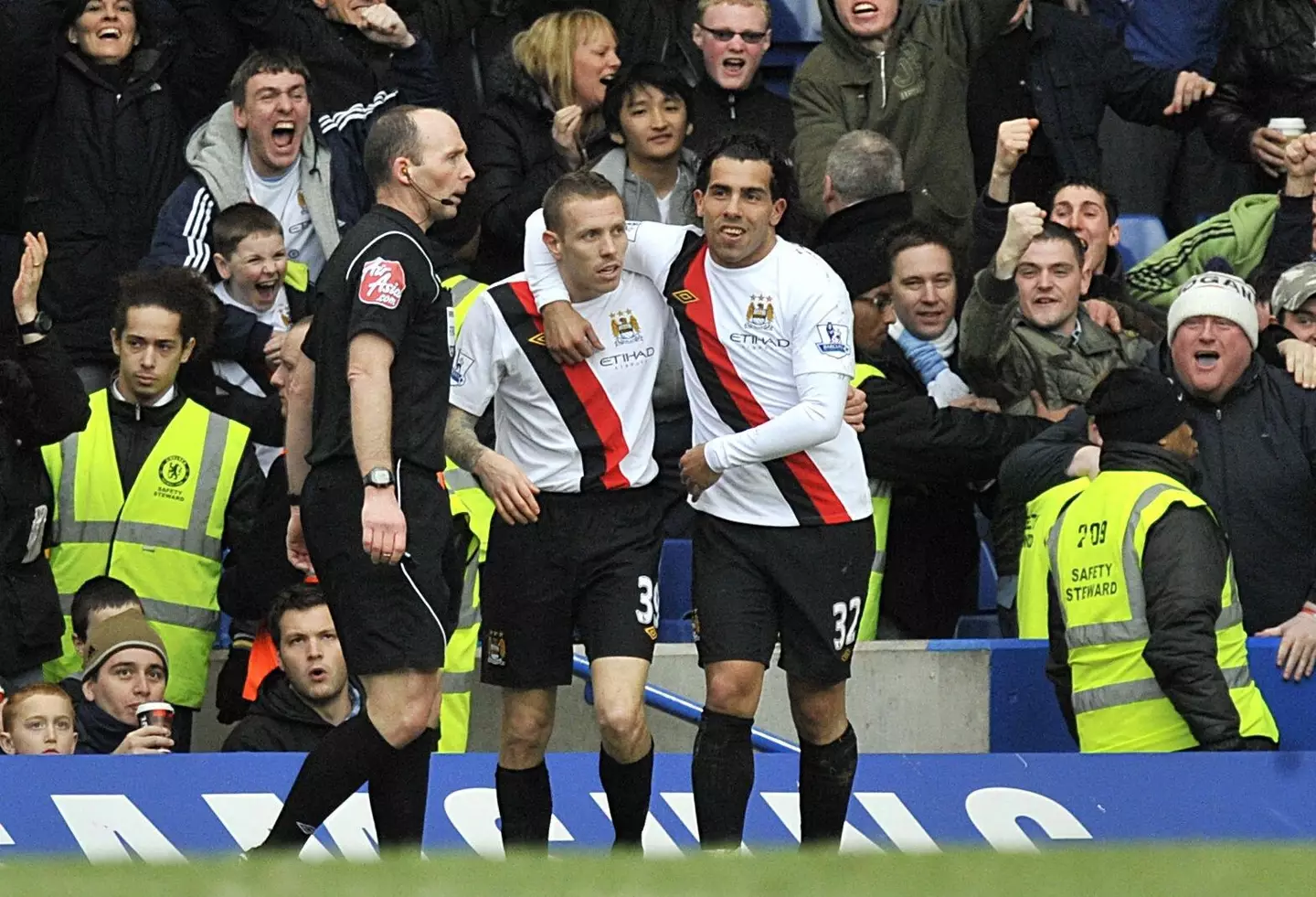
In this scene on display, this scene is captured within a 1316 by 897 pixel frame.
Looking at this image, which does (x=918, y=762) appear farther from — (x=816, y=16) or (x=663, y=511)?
(x=816, y=16)

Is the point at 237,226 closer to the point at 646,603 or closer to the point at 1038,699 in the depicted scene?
the point at 646,603

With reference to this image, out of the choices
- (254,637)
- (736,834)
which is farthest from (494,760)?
(254,637)

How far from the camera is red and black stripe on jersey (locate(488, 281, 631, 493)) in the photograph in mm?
6820

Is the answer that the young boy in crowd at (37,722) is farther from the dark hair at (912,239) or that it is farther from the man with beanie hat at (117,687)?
the dark hair at (912,239)

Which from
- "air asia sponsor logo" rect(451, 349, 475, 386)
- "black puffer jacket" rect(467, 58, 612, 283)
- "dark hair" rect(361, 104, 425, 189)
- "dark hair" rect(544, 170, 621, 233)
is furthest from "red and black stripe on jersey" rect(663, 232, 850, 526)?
"black puffer jacket" rect(467, 58, 612, 283)

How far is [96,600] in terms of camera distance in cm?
783

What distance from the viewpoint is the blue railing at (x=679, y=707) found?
26.3ft

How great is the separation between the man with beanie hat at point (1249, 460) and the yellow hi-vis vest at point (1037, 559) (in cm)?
52

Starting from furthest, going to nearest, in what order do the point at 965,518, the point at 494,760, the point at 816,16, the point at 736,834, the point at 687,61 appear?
the point at 816,16
the point at 687,61
the point at 965,518
the point at 494,760
the point at 736,834

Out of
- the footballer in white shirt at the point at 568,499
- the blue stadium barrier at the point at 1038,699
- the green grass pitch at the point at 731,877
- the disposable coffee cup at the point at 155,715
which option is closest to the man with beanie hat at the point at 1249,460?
the blue stadium barrier at the point at 1038,699

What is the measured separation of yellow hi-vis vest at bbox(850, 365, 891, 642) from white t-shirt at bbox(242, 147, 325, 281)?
6.89 ft

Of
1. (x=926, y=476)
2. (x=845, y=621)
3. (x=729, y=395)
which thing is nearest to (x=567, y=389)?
(x=729, y=395)

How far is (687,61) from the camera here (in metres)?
10.3

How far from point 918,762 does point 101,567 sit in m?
2.80
